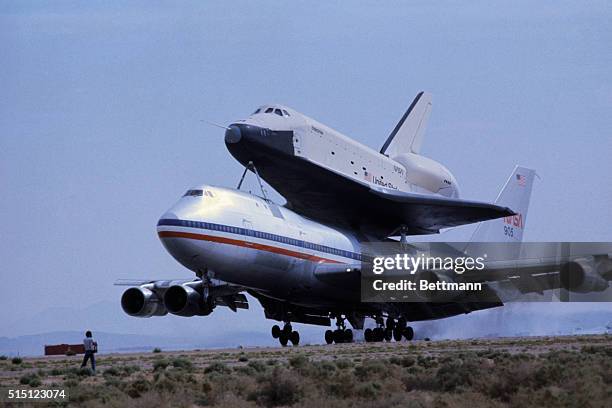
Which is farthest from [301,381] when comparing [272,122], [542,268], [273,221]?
[272,122]

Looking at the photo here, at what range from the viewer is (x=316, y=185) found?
50.3m

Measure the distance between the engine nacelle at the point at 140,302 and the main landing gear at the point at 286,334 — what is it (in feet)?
16.2

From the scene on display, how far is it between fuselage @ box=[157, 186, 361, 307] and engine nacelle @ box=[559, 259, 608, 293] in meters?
9.96

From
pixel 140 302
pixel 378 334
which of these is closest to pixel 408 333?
pixel 378 334

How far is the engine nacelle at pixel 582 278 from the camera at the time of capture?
33844mm

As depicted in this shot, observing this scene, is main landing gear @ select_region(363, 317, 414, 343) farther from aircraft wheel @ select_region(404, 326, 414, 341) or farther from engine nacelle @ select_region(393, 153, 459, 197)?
engine nacelle @ select_region(393, 153, 459, 197)

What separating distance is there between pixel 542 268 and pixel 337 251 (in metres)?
8.65

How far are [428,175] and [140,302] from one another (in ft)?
76.9

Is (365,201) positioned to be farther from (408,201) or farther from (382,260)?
(382,260)

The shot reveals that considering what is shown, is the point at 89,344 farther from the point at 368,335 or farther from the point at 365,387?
the point at 368,335

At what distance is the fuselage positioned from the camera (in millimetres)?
35500

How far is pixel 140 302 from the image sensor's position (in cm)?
4222

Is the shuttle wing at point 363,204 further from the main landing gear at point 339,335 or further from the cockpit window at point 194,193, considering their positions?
the cockpit window at point 194,193

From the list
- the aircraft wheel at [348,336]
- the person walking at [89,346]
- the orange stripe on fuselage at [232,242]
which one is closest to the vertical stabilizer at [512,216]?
the aircraft wheel at [348,336]
